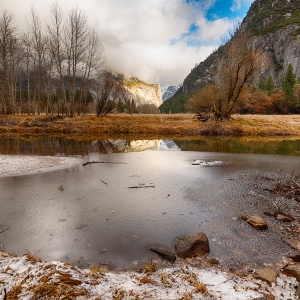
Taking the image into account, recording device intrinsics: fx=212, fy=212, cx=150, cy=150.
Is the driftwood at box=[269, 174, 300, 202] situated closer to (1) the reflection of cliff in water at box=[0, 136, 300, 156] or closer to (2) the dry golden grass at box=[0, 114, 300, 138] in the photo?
(1) the reflection of cliff in water at box=[0, 136, 300, 156]

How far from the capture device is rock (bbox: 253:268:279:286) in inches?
135

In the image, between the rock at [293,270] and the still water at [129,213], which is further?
the still water at [129,213]

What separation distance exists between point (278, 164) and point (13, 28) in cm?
4346

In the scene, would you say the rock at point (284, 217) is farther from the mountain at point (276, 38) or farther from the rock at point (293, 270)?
the mountain at point (276, 38)

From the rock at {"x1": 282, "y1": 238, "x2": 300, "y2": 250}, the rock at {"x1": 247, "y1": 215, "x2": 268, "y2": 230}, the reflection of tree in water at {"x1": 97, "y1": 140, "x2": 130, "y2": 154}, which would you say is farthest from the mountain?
the rock at {"x1": 282, "y1": 238, "x2": 300, "y2": 250}

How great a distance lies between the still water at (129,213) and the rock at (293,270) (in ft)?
1.18

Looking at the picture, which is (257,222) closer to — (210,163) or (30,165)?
(210,163)

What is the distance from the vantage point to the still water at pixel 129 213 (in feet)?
14.5

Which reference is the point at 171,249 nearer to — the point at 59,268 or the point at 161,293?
the point at 161,293

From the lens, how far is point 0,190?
7652 mm

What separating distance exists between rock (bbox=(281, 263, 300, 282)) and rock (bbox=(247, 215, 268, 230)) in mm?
1501

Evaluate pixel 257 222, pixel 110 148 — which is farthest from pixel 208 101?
pixel 257 222

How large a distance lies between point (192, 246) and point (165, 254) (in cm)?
58

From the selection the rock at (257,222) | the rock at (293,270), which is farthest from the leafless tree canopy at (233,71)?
the rock at (293,270)
